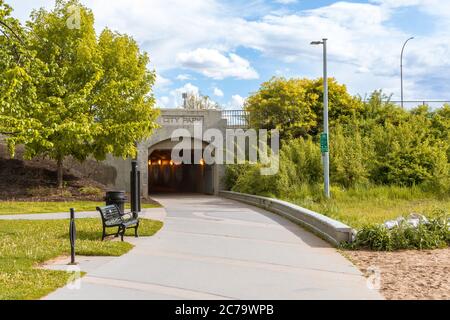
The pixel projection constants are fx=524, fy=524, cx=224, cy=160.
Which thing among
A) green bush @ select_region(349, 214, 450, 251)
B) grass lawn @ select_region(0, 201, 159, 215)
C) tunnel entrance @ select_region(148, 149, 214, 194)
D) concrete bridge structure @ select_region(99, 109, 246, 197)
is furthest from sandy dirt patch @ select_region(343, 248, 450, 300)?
tunnel entrance @ select_region(148, 149, 214, 194)

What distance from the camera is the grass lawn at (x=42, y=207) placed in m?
19.8

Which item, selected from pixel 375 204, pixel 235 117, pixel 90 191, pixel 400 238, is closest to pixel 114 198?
pixel 400 238

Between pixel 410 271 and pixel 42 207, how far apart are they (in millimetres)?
16270

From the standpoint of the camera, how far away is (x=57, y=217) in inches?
699

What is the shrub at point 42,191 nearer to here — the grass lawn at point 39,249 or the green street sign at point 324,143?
the grass lawn at point 39,249

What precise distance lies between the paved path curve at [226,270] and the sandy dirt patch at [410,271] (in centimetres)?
35

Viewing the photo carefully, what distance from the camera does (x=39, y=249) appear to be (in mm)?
10703

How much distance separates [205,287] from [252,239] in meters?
5.33

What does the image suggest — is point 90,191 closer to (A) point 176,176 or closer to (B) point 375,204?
(B) point 375,204

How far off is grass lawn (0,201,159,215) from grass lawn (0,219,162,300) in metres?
3.93

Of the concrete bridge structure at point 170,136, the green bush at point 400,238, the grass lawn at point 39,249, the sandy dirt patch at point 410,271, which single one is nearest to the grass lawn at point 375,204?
the green bush at point 400,238

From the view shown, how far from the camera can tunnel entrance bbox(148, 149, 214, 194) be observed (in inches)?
1452
